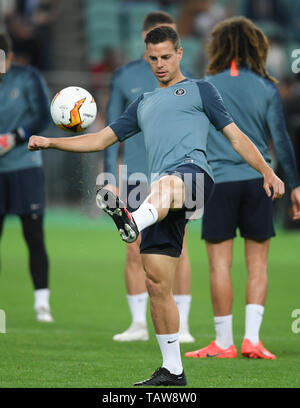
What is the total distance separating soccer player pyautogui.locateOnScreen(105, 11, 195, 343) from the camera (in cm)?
830

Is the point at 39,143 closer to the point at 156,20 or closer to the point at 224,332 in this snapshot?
the point at 224,332

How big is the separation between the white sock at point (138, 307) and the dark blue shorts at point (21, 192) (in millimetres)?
1410

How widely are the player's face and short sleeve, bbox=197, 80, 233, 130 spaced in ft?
0.75

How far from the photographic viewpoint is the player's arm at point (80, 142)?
6258mm

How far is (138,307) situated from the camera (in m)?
8.55

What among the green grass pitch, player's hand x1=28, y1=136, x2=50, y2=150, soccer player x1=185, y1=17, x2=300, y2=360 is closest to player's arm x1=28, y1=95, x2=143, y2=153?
player's hand x1=28, y1=136, x2=50, y2=150

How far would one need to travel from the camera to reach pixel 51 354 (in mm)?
7461

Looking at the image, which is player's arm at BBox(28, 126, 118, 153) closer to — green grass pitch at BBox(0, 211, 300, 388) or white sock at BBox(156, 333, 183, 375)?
white sock at BBox(156, 333, 183, 375)

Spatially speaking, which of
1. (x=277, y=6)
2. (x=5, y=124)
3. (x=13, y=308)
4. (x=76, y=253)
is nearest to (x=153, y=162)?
(x=5, y=124)

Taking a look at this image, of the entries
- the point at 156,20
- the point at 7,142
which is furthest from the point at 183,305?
the point at 156,20

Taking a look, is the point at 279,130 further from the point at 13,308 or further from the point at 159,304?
the point at 13,308

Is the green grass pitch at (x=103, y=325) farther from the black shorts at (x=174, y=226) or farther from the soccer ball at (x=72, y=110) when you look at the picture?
the soccer ball at (x=72, y=110)

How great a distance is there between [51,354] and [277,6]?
17.4 meters

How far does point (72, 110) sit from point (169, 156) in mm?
820
